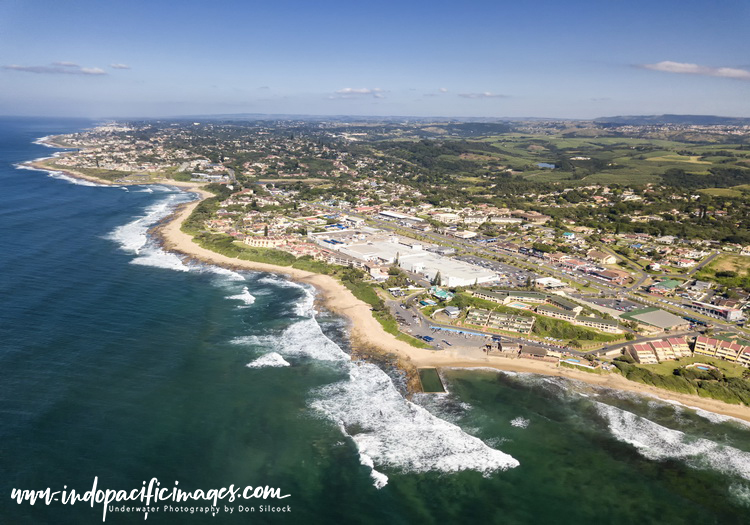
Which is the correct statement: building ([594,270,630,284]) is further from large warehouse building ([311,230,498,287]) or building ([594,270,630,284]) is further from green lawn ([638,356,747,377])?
green lawn ([638,356,747,377])

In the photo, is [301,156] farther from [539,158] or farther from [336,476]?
[336,476]

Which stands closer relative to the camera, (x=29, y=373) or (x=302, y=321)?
(x=29, y=373)

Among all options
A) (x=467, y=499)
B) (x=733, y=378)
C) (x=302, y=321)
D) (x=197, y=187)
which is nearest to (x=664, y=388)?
(x=733, y=378)

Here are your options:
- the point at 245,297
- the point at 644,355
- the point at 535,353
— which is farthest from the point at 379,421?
the point at 245,297

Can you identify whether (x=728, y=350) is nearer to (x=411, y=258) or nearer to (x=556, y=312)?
(x=556, y=312)

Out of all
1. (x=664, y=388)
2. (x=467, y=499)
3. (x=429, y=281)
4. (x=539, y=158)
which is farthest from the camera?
(x=539, y=158)

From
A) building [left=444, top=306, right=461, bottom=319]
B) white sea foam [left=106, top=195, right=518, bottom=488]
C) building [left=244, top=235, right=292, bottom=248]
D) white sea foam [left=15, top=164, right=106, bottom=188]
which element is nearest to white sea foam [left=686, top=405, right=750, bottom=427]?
white sea foam [left=106, top=195, right=518, bottom=488]

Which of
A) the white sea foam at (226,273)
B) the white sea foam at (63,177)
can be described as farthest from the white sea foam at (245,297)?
the white sea foam at (63,177)
